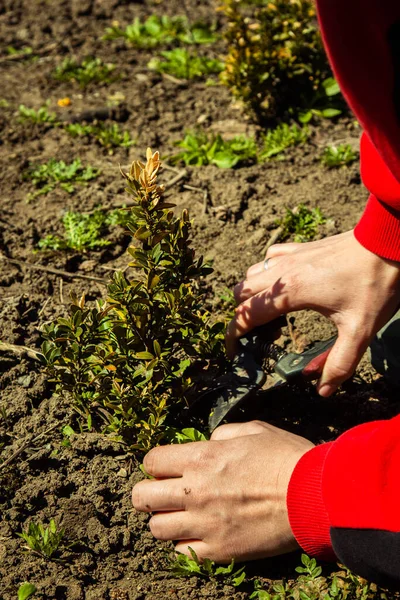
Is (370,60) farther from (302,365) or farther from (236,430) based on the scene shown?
(236,430)

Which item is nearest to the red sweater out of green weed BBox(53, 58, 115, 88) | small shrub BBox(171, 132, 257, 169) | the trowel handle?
the trowel handle

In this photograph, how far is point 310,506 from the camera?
7.08ft

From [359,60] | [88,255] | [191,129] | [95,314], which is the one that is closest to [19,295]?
[88,255]

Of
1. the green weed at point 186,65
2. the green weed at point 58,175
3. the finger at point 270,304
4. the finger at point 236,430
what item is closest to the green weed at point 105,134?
the green weed at point 58,175

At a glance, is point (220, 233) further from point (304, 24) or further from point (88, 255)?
point (304, 24)

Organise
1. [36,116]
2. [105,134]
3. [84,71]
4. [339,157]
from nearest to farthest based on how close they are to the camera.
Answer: [339,157], [105,134], [36,116], [84,71]

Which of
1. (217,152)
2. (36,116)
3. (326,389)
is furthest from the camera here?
(36,116)

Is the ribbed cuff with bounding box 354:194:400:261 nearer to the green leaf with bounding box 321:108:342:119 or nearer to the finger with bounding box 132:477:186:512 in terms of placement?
the finger with bounding box 132:477:186:512

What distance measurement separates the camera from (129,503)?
103 inches

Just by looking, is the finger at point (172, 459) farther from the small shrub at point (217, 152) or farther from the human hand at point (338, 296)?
the small shrub at point (217, 152)

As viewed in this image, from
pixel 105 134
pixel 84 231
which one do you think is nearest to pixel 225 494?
pixel 84 231

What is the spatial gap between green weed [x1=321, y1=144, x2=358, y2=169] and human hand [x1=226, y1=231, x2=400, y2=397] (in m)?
1.50

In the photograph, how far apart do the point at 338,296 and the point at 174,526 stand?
96 centimetres

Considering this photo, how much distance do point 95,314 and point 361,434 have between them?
0.97 meters
